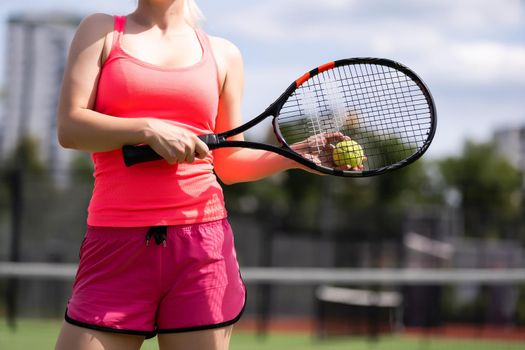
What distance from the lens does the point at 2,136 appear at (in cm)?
1714

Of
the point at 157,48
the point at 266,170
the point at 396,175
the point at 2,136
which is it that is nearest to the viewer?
the point at 157,48

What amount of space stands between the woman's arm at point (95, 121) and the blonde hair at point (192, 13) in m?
0.28

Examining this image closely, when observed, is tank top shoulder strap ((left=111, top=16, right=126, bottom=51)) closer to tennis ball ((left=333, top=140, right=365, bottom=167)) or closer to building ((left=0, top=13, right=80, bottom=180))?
tennis ball ((left=333, top=140, right=365, bottom=167))

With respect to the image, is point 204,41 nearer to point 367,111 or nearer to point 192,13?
point 192,13

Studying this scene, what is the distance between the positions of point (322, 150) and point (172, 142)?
2.13ft

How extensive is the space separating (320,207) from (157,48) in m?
10.7

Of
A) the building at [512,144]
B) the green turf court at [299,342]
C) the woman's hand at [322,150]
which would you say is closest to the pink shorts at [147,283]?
the woman's hand at [322,150]

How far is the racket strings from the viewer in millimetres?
3381

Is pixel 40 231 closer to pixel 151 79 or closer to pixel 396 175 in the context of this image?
pixel 151 79

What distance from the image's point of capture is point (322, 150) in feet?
10.5

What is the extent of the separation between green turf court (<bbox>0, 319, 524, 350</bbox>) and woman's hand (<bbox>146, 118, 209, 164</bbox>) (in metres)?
8.45

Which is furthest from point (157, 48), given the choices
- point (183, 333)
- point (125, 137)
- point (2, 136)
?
point (2, 136)

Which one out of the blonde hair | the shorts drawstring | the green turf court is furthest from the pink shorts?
the green turf court

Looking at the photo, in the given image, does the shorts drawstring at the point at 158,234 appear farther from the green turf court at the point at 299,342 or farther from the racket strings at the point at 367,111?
the green turf court at the point at 299,342
